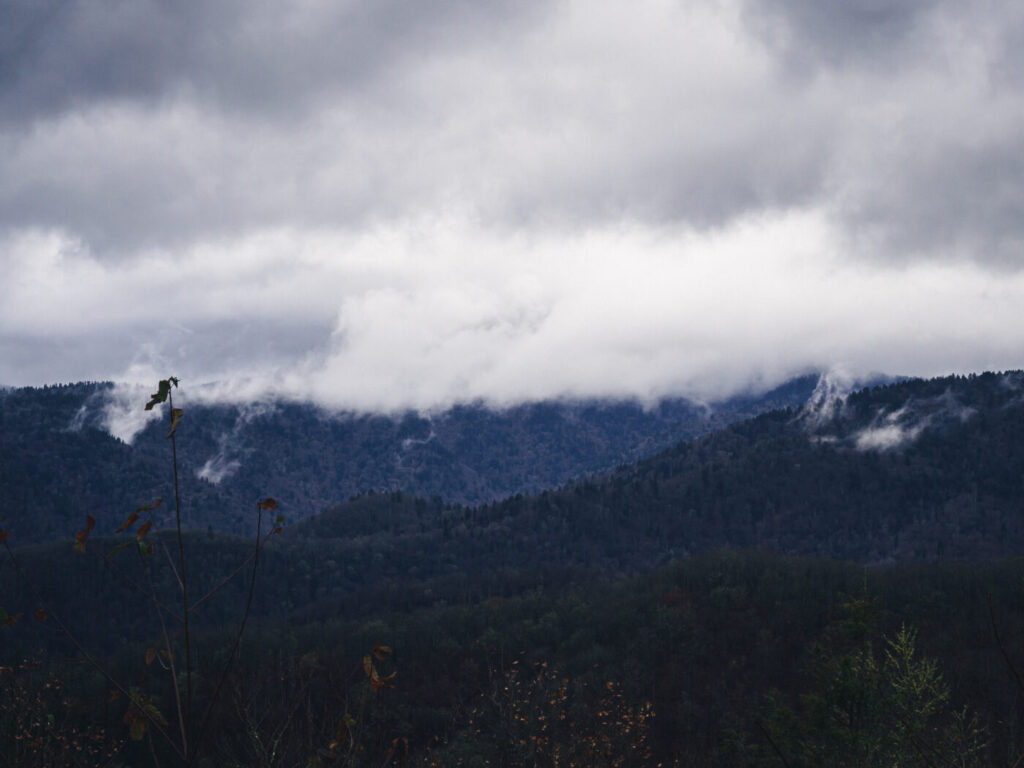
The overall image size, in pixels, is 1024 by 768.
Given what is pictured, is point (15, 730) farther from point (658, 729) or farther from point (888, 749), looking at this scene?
point (658, 729)

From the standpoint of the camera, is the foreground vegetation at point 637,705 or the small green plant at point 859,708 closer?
the foreground vegetation at point 637,705

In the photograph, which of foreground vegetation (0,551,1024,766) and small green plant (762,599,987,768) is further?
small green plant (762,599,987,768)

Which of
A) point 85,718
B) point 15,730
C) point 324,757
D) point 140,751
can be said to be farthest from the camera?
point 140,751

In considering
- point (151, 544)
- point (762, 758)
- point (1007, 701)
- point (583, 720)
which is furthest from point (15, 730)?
point (1007, 701)

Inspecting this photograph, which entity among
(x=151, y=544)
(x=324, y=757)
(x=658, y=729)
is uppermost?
(x=151, y=544)

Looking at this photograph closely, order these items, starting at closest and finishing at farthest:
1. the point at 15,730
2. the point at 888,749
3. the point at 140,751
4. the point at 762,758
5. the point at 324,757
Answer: the point at 324,757 → the point at 15,730 → the point at 888,749 → the point at 762,758 → the point at 140,751

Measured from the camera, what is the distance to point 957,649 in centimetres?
17538

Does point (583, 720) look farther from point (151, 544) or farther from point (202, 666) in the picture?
point (202, 666)

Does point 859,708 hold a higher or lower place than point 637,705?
higher

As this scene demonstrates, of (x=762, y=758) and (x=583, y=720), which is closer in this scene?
(x=762, y=758)

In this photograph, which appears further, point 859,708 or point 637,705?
point 637,705

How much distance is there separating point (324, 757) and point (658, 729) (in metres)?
Answer: 171

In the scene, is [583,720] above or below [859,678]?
below

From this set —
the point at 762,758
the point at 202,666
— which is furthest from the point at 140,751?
the point at 762,758
